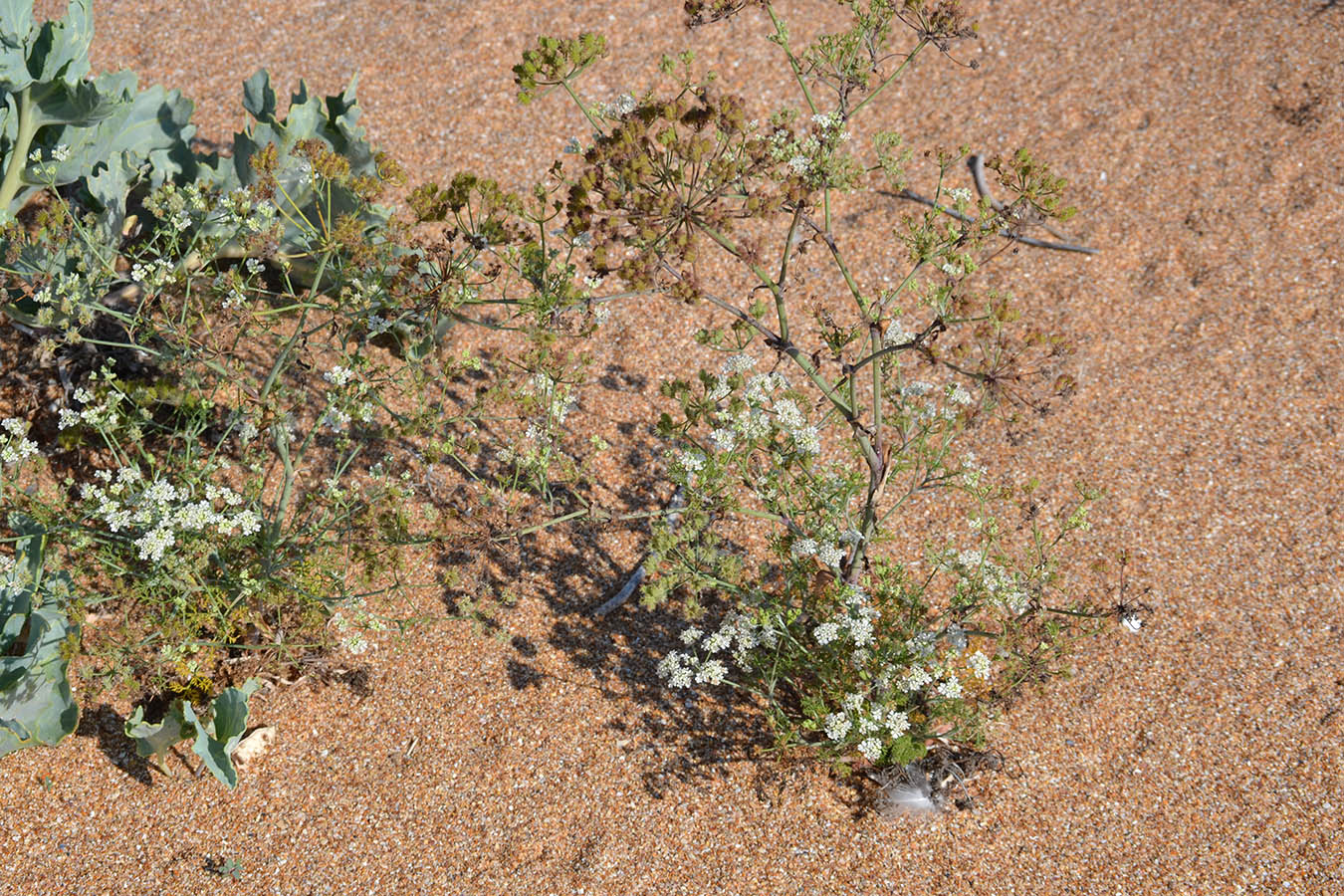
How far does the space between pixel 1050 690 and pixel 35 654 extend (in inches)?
125

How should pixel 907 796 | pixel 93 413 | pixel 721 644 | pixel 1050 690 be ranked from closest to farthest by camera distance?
pixel 721 644, pixel 93 413, pixel 907 796, pixel 1050 690

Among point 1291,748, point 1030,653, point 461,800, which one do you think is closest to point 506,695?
point 461,800

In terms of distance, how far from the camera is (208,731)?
3.36 meters

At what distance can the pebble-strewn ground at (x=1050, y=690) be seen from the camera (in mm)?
3293

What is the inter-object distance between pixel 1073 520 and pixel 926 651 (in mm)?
583

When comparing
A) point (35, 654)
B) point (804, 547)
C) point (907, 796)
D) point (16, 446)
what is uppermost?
point (804, 547)

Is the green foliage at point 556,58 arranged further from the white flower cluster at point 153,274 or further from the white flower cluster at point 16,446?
the white flower cluster at point 16,446

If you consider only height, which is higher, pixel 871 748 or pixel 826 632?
pixel 826 632

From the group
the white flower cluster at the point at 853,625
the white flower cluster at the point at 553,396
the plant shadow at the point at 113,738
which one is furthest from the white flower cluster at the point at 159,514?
the white flower cluster at the point at 853,625

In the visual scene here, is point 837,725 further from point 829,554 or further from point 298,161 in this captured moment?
point 298,161

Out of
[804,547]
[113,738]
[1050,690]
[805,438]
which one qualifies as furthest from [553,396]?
[1050,690]

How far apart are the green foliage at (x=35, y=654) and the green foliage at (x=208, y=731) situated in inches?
8.4

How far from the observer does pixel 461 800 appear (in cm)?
342

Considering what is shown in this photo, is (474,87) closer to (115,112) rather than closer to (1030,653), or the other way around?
(115,112)
